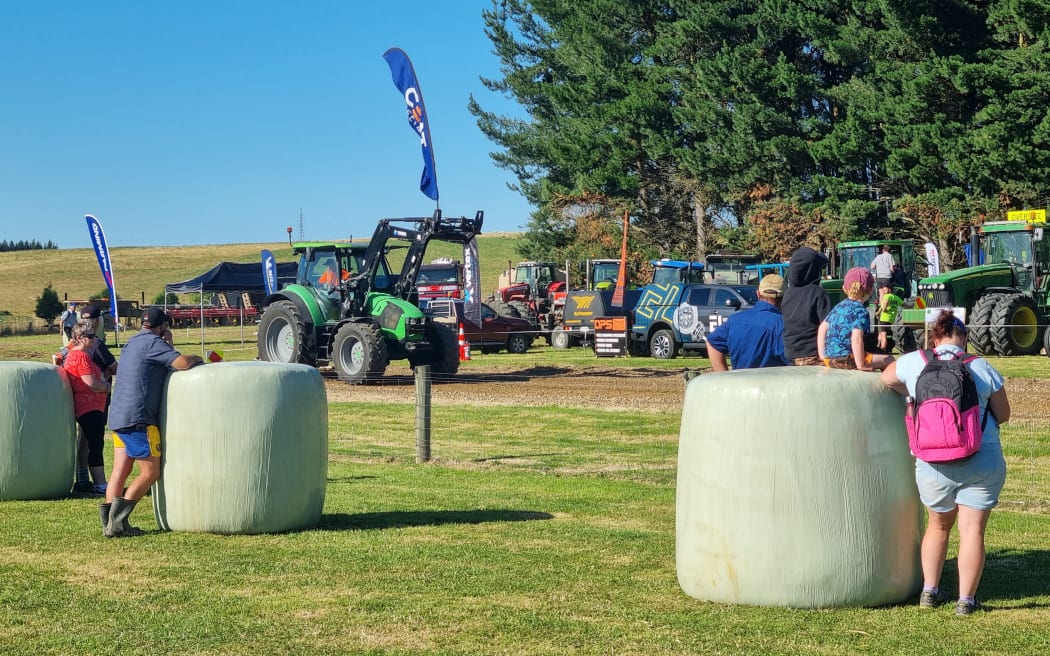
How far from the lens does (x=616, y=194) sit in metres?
51.5

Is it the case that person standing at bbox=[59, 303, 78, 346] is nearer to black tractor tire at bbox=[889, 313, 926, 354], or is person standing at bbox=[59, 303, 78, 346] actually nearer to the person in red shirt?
the person in red shirt

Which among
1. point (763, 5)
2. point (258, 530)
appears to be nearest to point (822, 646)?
point (258, 530)

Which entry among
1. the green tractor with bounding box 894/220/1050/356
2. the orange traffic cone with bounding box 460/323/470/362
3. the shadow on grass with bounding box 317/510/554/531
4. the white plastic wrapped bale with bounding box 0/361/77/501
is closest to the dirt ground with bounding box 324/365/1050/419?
the orange traffic cone with bounding box 460/323/470/362

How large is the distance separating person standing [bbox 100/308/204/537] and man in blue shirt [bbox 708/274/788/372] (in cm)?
373

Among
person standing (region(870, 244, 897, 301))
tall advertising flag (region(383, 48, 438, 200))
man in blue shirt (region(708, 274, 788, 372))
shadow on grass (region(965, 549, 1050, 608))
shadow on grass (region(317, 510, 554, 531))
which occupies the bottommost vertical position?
Answer: shadow on grass (region(317, 510, 554, 531))

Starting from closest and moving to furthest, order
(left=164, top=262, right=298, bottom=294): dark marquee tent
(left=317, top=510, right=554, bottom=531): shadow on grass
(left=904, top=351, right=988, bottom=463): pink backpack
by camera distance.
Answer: (left=904, top=351, right=988, bottom=463): pink backpack, (left=317, top=510, right=554, bottom=531): shadow on grass, (left=164, top=262, right=298, bottom=294): dark marquee tent

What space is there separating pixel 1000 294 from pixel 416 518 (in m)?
20.2

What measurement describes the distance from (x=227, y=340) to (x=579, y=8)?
61.3 feet

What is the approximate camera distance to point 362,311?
79.8 feet

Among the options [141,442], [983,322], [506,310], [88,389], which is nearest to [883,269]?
[983,322]

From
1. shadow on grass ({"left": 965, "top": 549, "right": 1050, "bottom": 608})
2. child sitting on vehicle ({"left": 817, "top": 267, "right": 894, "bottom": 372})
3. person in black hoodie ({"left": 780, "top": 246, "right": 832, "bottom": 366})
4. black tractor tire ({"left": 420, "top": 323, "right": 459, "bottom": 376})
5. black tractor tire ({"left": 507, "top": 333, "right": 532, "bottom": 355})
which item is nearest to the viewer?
shadow on grass ({"left": 965, "top": 549, "right": 1050, "bottom": 608})

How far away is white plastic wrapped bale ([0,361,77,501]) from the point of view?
10.7m

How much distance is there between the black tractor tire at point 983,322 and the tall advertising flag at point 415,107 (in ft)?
36.2

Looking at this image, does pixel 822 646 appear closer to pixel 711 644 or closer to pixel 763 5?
pixel 711 644
